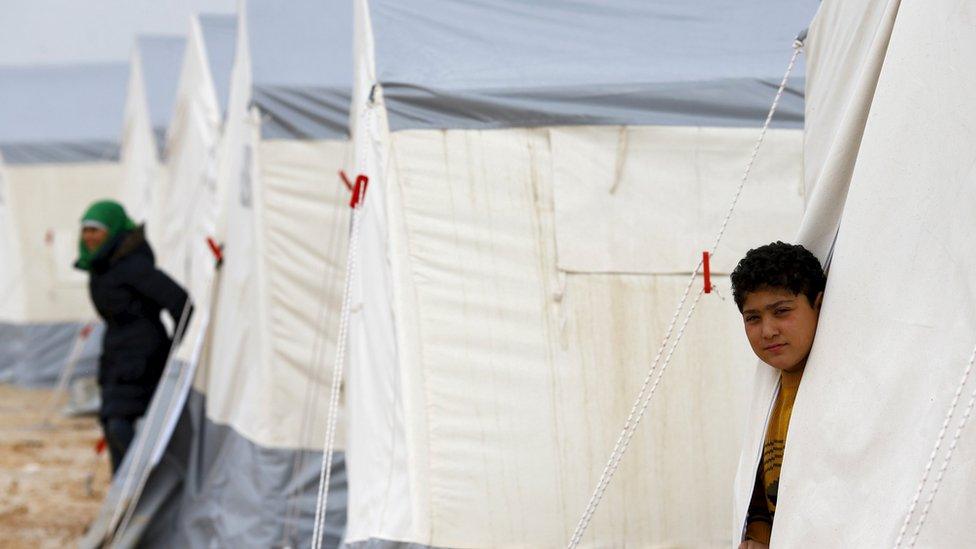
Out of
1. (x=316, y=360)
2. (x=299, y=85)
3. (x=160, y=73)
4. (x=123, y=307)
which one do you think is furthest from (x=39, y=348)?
(x=299, y=85)

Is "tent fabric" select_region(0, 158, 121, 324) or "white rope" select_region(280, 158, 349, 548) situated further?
"tent fabric" select_region(0, 158, 121, 324)

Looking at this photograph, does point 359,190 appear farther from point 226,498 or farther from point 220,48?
point 220,48

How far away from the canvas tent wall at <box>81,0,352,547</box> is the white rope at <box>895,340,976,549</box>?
4304mm

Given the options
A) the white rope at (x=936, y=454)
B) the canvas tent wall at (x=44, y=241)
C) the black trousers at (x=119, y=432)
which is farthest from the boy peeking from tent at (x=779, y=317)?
the canvas tent wall at (x=44, y=241)

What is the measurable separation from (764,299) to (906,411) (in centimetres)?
44

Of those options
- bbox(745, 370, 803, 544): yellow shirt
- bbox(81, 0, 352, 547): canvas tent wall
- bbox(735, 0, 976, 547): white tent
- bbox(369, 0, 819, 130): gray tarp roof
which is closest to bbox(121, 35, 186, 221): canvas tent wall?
bbox(81, 0, 352, 547): canvas tent wall

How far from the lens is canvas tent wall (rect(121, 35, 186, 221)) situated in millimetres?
12352

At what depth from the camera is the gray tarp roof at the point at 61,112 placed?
1379cm

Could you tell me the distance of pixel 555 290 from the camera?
14.0 ft

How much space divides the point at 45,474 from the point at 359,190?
6.02 m

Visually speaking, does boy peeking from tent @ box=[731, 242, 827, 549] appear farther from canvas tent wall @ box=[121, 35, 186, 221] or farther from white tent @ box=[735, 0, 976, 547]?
canvas tent wall @ box=[121, 35, 186, 221]

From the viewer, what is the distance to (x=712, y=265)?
4.31m

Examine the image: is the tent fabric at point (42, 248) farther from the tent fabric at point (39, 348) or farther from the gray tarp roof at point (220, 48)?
the gray tarp roof at point (220, 48)

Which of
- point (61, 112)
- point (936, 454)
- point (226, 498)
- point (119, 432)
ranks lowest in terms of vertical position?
point (226, 498)
